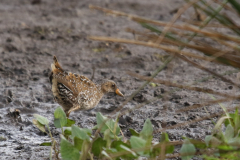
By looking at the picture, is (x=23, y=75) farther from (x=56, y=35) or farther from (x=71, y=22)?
(x=71, y=22)

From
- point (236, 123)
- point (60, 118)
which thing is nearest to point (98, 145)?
point (60, 118)

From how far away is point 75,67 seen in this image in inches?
282

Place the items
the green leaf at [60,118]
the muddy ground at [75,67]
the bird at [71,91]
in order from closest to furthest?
1. the green leaf at [60,118]
2. the muddy ground at [75,67]
3. the bird at [71,91]

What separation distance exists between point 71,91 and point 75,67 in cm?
169

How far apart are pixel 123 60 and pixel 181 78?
1.34 m

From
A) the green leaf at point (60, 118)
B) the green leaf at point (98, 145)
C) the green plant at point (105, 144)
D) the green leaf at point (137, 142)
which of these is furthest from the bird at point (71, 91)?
the green leaf at point (137, 142)

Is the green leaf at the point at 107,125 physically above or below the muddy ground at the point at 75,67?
below

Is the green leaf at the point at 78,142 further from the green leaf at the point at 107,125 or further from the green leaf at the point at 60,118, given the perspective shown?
the green leaf at the point at 60,118

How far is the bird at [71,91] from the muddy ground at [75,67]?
17 centimetres

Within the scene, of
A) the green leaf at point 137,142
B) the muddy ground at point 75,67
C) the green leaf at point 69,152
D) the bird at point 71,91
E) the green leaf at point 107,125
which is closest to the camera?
the green leaf at point 137,142

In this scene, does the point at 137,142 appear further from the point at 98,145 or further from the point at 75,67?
the point at 75,67

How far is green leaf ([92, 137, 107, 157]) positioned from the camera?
3211 millimetres

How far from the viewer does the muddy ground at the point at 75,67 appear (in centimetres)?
478

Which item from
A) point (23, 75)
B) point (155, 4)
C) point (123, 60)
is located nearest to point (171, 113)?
point (123, 60)
